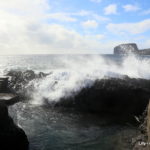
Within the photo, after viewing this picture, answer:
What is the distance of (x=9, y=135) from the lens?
12.5 m

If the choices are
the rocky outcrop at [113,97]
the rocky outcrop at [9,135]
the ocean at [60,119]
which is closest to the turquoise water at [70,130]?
the ocean at [60,119]

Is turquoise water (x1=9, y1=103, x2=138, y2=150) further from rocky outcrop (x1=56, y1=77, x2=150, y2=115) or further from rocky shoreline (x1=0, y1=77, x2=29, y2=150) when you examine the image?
rocky outcrop (x1=56, y1=77, x2=150, y2=115)

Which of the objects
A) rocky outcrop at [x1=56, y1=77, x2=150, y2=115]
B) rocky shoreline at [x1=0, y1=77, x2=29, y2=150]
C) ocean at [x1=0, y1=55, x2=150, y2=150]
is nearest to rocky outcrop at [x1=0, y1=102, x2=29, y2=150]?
rocky shoreline at [x1=0, y1=77, x2=29, y2=150]

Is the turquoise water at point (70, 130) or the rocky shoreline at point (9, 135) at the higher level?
the rocky shoreline at point (9, 135)

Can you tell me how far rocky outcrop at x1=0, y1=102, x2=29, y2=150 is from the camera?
12344 mm

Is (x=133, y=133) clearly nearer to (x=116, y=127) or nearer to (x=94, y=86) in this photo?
(x=116, y=127)

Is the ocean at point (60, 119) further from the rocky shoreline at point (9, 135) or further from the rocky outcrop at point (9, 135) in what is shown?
the rocky outcrop at point (9, 135)

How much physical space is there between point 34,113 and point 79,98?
476 centimetres

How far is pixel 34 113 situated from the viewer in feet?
67.5

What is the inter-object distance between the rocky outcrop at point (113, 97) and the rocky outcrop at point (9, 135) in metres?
9.44

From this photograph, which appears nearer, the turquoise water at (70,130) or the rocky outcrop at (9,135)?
the rocky outcrop at (9,135)

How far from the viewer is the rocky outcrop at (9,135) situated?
1234 cm

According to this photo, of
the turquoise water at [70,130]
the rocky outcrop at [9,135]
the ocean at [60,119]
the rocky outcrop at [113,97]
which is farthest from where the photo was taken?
the rocky outcrop at [113,97]

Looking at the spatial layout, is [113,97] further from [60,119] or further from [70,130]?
[70,130]
